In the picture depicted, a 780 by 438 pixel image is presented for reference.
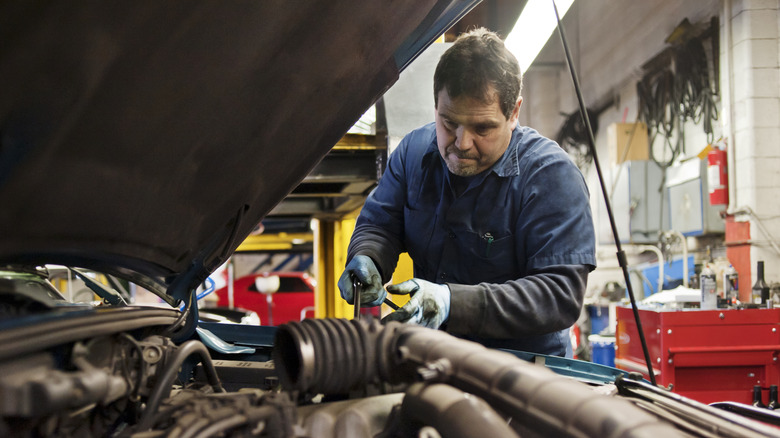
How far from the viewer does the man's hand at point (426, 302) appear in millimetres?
1355

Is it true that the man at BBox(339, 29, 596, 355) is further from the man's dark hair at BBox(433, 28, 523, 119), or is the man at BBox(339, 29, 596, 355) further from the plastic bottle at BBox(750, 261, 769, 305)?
the plastic bottle at BBox(750, 261, 769, 305)

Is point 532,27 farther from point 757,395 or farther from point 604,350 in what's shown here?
point 604,350

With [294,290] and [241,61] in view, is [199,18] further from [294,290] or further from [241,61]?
[294,290]

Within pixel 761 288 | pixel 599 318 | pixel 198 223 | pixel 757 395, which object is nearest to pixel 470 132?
pixel 198 223

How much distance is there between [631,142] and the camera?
6516mm

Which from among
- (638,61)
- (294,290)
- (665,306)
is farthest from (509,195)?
(294,290)

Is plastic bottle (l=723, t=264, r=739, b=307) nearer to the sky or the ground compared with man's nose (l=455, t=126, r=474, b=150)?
nearer to the ground

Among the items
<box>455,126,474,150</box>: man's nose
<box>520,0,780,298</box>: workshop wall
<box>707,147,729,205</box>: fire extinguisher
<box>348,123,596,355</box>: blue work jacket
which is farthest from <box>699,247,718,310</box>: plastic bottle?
<box>455,126,474,150</box>: man's nose

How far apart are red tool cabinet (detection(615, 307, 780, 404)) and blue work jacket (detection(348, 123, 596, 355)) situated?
1.93 meters

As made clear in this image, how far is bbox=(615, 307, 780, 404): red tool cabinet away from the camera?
3297mm

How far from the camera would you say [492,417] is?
0.63 m

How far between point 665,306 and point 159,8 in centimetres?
362

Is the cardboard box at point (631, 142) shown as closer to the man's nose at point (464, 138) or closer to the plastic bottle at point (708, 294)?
the plastic bottle at point (708, 294)

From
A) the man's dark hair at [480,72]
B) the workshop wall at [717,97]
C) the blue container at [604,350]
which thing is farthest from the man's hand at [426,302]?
the workshop wall at [717,97]
